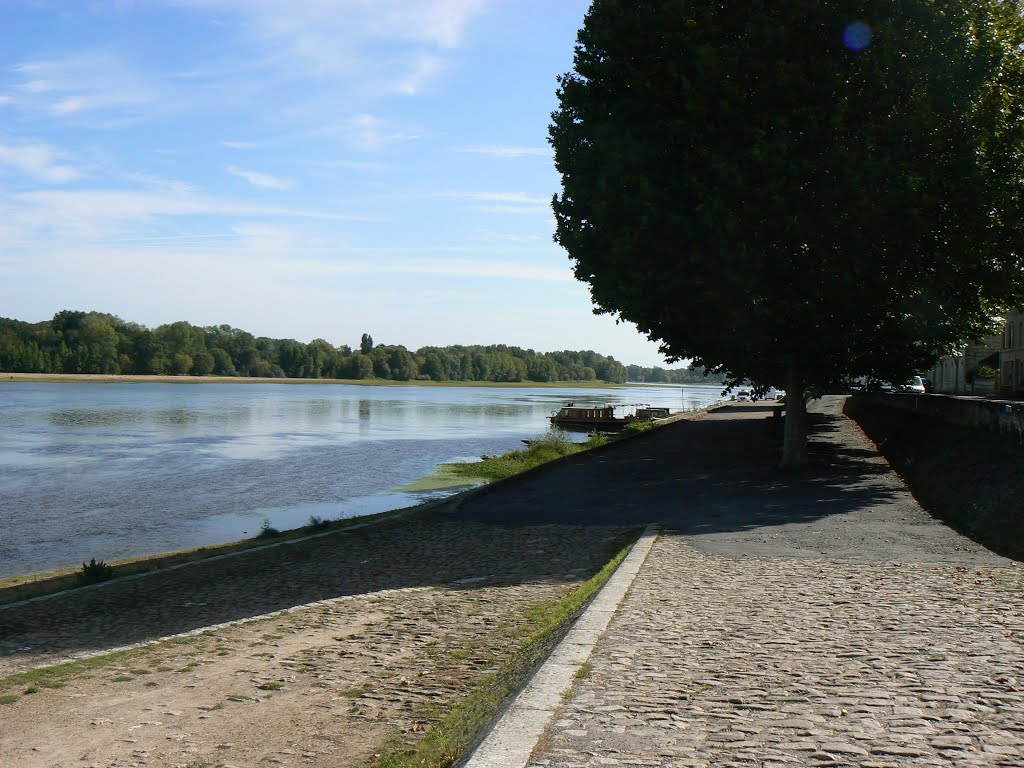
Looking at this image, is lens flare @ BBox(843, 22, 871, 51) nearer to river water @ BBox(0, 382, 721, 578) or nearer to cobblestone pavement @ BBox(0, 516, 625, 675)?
cobblestone pavement @ BBox(0, 516, 625, 675)

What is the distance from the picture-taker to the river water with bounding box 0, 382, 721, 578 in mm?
21391

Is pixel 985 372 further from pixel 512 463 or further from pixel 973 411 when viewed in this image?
pixel 973 411

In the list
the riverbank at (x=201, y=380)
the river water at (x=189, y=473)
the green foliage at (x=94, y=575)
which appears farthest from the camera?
the riverbank at (x=201, y=380)

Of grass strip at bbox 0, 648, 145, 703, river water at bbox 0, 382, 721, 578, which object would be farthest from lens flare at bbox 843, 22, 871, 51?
grass strip at bbox 0, 648, 145, 703

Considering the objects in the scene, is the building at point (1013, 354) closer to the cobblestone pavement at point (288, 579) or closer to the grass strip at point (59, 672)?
the cobblestone pavement at point (288, 579)

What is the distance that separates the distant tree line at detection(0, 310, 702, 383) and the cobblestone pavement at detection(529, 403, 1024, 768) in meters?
151

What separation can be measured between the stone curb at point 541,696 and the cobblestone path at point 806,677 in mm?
101

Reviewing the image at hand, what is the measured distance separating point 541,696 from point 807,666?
2035 mm

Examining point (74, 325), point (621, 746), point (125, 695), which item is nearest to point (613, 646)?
point (621, 746)

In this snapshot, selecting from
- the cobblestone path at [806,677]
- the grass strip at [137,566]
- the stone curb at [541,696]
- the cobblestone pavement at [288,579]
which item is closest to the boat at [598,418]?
the grass strip at [137,566]

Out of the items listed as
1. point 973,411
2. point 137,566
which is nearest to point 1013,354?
point 973,411

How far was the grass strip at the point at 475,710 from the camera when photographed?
17.5 feet

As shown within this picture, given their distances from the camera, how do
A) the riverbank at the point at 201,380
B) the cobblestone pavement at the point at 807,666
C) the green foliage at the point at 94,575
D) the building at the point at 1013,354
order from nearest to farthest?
the cobblestone pavement at the point at 807,666 → the green foliage at the point at 94,575 → the building at the point at 1013,354 → the riverbank at the point at 201,380

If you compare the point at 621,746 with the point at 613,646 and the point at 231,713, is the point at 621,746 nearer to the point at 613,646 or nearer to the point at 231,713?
the point at 613,646
